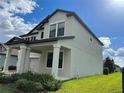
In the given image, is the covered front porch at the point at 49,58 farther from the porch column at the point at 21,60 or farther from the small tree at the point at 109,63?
the small tree at the point at 109,63

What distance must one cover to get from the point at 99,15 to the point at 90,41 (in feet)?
16.2

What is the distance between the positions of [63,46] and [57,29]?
13.8 ft

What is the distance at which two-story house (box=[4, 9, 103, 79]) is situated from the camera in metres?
18.7

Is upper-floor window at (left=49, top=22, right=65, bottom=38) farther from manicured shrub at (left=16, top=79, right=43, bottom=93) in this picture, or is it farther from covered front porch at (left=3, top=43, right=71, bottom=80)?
manicured shrub at (left=16, top=79, right=43, bottom=93)

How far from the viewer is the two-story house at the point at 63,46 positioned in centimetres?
1874

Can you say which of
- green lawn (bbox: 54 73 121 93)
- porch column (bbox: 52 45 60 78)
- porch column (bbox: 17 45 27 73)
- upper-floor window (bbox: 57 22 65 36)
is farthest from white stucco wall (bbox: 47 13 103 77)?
porch column (bbox: 17 45 27 73)

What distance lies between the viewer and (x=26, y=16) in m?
25.3

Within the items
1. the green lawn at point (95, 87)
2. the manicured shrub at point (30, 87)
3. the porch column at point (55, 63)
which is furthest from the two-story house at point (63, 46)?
the manicured shrub at point (30, 87)

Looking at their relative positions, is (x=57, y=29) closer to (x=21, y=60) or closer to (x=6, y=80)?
(x=21, y=60)

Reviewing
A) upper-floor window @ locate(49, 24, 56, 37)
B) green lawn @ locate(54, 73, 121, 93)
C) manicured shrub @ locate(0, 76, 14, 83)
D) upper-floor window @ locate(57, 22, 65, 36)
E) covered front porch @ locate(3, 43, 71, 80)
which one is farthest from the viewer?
upper-floor window @ locate(49, 24, 56, 37)

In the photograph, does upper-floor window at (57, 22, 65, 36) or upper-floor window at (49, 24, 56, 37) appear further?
upper-floor window at (49, 24, 56, 37)

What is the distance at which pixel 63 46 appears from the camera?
17.6 m

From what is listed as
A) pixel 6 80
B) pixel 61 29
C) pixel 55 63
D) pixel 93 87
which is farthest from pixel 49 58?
pixel 93 87

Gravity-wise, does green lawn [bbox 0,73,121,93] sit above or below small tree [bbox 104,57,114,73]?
below
